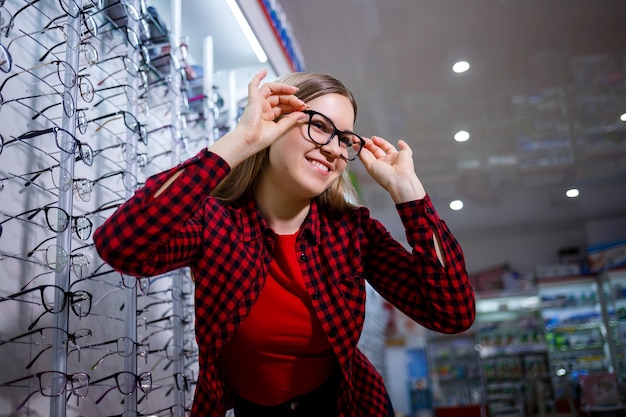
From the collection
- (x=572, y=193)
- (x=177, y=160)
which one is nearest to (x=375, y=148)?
(x=177, y=160)

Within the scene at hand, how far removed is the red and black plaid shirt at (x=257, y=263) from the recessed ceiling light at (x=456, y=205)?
8131mm

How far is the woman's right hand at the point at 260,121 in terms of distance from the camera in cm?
127

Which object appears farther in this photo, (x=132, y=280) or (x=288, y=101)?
(x=132, y=280)

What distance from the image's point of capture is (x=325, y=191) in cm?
158

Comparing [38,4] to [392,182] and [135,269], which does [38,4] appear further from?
[392,182]

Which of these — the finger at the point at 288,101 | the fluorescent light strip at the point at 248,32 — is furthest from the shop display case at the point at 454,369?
the finger at the point at 288,101

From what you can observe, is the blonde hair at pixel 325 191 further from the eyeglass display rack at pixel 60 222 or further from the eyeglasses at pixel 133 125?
the eyeglasses at pixel 133 125

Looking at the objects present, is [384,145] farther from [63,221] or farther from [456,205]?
[456,205]

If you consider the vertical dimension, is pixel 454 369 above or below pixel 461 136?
below

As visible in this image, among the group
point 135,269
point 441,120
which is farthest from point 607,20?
point 135,269

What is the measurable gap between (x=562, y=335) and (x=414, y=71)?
6.69m

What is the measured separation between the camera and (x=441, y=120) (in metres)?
6.47

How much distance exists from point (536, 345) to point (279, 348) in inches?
398

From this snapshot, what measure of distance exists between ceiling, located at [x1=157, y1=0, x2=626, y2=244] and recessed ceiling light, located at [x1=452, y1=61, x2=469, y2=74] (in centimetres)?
5
